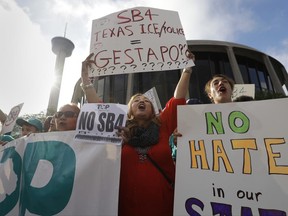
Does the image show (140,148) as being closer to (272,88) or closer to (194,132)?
(194,132)

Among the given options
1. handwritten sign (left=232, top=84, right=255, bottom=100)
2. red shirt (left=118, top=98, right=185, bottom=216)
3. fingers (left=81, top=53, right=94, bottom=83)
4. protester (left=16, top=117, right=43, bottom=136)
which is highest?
handwritten sign (left=232, top=84, right=255, bottom=100)

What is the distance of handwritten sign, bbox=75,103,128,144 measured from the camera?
194cm

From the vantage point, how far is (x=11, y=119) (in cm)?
317

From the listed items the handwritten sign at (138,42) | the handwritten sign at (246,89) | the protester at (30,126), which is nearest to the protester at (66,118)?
the handwritten sign at (138,42)

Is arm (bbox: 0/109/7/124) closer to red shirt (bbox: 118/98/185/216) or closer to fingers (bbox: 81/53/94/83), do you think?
fingers (bbox: 81/53/94/83)

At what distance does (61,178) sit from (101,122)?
48 centimetres

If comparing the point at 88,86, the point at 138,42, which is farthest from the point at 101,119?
the point at 138,42

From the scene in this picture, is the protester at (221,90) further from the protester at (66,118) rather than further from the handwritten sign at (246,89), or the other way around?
the handwritten sign at (246,89)

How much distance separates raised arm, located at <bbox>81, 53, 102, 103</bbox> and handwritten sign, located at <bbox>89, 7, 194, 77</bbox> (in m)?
0.05

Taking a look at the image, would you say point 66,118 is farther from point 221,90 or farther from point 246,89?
point 246,89

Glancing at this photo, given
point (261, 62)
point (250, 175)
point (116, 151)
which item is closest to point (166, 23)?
point (116, 151)

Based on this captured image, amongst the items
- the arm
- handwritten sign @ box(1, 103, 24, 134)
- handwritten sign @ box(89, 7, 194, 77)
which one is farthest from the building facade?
handwritten sign @ box(89, 7, 194, 77)

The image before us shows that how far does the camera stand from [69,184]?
1898mm

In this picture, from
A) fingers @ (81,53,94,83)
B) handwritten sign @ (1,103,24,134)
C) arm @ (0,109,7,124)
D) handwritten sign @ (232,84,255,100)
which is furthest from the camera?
handwritten sign @ (232,84,255,100)
